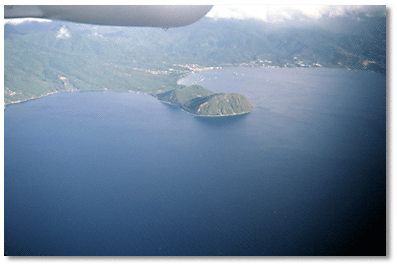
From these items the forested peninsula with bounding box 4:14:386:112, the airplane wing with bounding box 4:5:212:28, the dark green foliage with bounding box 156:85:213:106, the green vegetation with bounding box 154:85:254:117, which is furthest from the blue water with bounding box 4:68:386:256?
the airplane wing with bounding box 4:5:212:28

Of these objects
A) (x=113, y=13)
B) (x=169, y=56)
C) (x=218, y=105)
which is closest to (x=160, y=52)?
(x=169, y=56)

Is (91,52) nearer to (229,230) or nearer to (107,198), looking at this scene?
(107,198)

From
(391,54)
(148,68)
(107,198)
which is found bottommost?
(148,68)

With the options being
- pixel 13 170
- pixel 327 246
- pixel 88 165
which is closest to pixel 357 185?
pixel 327 246

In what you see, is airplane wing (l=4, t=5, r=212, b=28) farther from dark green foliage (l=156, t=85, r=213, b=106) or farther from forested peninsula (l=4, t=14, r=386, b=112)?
dark green foliage (l=156, t=85, r=213, b=106)

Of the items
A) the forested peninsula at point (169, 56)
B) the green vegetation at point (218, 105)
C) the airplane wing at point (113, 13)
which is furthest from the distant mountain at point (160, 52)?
the airplane wing at point (113, 13)
